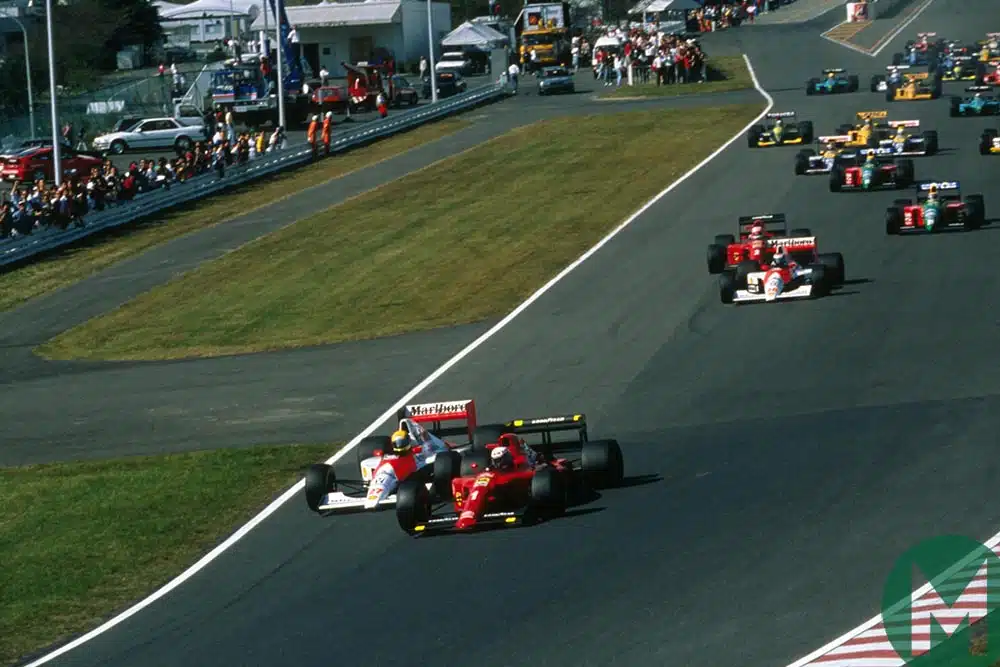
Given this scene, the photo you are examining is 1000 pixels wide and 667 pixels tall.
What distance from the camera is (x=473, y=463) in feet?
66.0

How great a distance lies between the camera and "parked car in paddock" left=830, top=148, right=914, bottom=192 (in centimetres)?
4238

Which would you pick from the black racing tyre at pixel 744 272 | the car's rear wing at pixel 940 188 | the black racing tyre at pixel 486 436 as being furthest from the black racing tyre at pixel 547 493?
the car's rear wing at pixel 940 188

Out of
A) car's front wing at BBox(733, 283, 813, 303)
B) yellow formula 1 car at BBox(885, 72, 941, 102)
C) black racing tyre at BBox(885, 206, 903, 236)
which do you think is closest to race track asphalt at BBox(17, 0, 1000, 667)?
car's front wing at BBox(733, 283, 813, 303)

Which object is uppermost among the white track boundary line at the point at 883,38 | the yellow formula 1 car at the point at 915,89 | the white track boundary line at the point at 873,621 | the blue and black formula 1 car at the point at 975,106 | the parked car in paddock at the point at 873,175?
the white track boundary line at the point at 883,38

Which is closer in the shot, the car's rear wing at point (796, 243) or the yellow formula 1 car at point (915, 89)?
the car's rear wing at point (796, 243)

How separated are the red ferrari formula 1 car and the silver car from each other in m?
51.8

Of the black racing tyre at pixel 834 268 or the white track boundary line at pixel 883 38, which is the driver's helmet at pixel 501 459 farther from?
the white track boundary line at pixel 883 38

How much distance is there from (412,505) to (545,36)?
259 feet

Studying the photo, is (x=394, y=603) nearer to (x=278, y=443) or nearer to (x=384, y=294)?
(x=278, y=443)

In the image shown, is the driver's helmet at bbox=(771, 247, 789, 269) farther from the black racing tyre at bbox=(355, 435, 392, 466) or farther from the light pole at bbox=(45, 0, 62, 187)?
the light pole at bbox=(45, 0, 62, 187)

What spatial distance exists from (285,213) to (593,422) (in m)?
30.1

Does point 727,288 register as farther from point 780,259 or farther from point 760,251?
point 760,251

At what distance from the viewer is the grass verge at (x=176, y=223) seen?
44969mm

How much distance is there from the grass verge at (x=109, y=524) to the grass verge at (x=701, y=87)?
2014 inches
